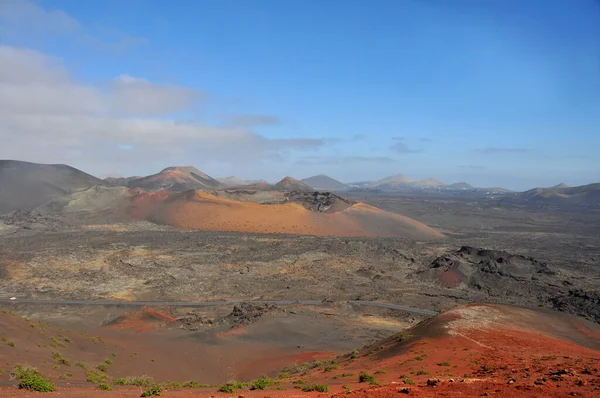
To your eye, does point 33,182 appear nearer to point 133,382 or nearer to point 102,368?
point 102,368

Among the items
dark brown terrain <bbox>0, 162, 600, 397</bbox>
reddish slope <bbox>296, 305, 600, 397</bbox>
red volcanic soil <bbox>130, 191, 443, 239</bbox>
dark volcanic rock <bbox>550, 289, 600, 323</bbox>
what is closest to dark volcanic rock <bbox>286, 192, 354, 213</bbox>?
red volcanic soil <bbox>130, 191, 443, 239</bbox>

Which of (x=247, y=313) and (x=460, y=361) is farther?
(x=247, y=313)

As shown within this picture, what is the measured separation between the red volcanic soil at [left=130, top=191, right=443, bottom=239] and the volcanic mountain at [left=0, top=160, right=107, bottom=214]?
27.6 meters

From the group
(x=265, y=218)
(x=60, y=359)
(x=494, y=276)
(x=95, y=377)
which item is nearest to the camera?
(x=95, y=377)

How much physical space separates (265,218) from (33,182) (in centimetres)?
6786

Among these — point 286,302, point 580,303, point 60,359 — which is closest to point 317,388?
point 60,359

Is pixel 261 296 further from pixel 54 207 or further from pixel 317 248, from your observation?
pixel 54 207

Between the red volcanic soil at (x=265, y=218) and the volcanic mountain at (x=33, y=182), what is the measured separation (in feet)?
90.7

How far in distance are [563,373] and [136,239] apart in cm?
6129

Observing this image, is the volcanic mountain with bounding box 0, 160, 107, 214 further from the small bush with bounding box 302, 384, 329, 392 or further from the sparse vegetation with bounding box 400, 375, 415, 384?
the sparse vegetation with bounding box 400, 375, 415, 384

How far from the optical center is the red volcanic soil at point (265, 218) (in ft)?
267

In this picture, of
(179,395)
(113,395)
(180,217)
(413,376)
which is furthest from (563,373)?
(180,217)

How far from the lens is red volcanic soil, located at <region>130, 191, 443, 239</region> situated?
267 feet

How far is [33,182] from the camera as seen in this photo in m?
111
